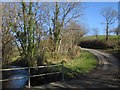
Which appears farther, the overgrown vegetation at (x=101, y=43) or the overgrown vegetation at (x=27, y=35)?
the overgrown vegetation at (x=101, y=43)

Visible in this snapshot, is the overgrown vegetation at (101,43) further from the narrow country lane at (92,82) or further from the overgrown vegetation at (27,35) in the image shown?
the narrow country lane at (92,82)

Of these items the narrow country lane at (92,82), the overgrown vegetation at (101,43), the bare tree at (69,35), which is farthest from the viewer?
the overgrown vegetation at (101,43)

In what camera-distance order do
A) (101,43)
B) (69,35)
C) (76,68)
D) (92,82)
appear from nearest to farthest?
(92,82) < (76,68) < (69,35) < (101,43)

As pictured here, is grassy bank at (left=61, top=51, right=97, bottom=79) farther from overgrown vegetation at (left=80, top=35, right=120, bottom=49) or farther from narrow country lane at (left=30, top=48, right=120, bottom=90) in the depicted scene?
Answer: overgrown vegetation at (left=80, top=35, right=120, bottom=49)

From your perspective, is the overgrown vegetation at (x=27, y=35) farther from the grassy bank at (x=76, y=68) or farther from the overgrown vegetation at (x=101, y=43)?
the overgrown vegetation at (x=101, y=43)

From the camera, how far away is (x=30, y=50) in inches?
767

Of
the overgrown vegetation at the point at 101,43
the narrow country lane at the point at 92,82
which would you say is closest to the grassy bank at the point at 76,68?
the narrow country lane at the point at 92,82

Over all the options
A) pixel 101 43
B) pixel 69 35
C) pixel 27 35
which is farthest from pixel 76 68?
pixel 101 43

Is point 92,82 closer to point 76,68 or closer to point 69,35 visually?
point 76,68

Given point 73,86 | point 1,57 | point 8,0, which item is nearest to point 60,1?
point 8,0

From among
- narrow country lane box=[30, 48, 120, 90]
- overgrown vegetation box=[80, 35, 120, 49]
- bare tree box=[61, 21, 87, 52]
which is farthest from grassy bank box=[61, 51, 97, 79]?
overgrown vegetation box=[80, 35, 120, 49]

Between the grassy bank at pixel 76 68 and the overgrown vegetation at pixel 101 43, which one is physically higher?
the overgrown vegetation at pixel 101 43

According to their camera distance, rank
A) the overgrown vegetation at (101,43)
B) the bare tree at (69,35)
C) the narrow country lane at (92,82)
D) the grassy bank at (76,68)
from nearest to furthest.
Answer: the narrow country lane at (92,82), the grassy bank at (76,68), the bare tree at (69,35), the overgrown vegetation at (101,43)

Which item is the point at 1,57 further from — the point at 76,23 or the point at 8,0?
the point at 76,23
